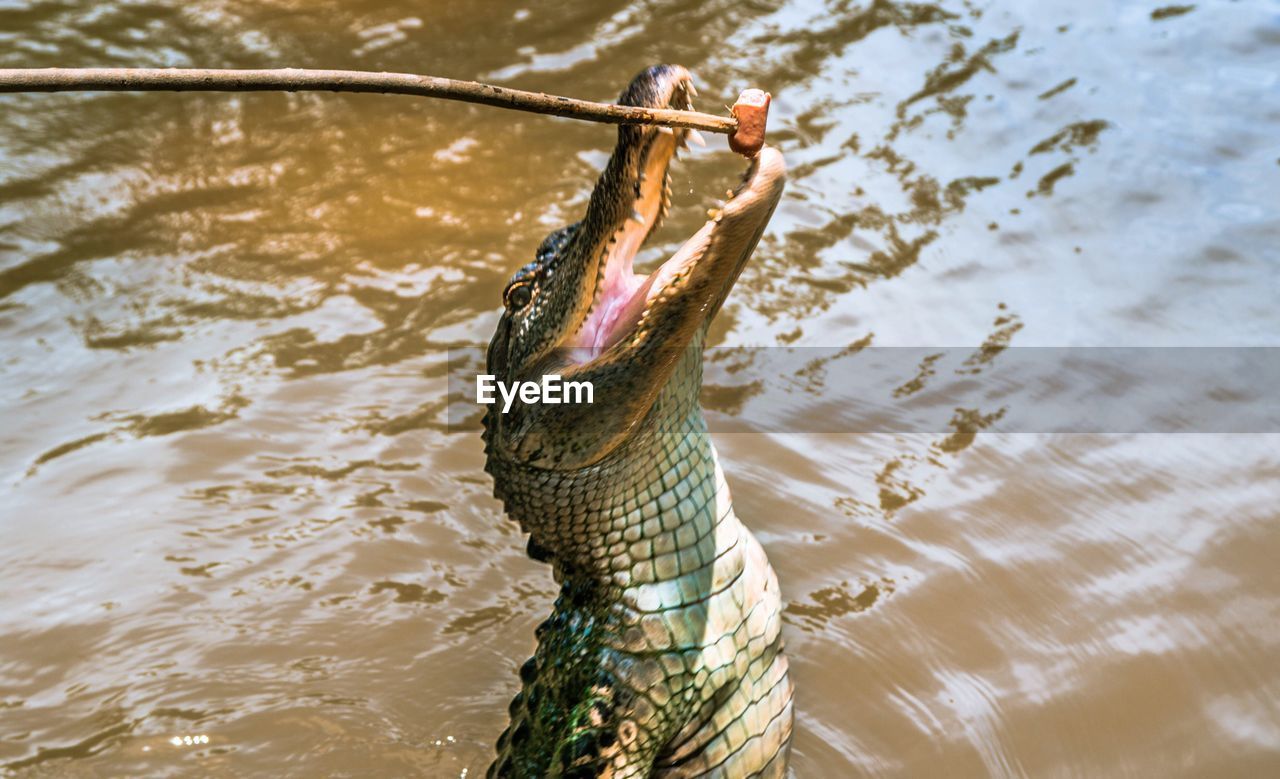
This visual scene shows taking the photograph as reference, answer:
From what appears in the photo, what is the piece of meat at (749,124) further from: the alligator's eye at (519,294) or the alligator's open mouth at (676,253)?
the alligator's eye at (519,294)

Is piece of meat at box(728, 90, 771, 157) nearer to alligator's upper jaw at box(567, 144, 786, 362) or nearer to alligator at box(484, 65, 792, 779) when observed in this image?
alligator's upper jaw at box(567, 144, 786, 362)

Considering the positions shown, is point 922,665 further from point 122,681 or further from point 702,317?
point 122,681

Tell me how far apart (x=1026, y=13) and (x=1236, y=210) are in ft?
6.18

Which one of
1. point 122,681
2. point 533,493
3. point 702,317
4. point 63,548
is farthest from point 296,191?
point 702,317

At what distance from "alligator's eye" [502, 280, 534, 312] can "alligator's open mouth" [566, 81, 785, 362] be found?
164 mm

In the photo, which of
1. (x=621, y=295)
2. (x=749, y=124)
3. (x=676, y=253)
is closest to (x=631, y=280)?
(x=621, y=295)

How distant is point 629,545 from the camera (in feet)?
7.02

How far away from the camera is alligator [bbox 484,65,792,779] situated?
6.73 ft
